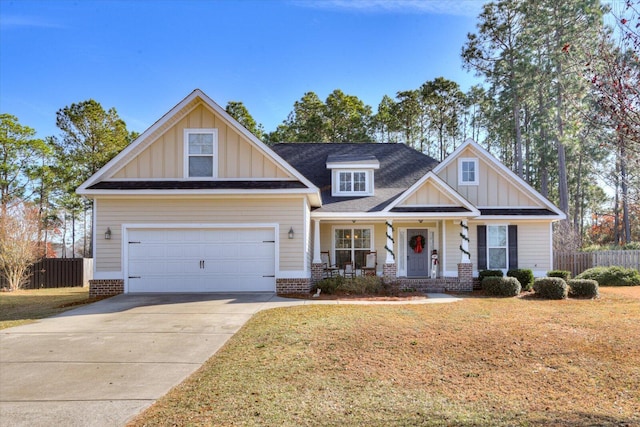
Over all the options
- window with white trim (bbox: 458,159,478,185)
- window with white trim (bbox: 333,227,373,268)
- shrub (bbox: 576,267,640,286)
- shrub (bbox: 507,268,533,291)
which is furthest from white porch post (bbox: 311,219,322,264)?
shrub (bbox: 576,267,640,286)

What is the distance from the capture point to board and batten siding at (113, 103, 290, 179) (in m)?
14.0

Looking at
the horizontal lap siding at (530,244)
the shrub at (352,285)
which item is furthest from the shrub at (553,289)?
the shrub at (352,285)

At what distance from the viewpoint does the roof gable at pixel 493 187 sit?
57.4 feet

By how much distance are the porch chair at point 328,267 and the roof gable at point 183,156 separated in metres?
4.32

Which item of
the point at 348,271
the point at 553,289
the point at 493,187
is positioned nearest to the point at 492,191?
the point at 493,187

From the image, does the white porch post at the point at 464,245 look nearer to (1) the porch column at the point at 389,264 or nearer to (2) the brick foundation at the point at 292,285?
(1) the porch column at the point at 389,264

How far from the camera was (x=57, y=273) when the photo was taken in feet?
75.9

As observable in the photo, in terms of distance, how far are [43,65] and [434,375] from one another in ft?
63.9

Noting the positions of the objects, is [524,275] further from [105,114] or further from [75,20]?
[105,114]

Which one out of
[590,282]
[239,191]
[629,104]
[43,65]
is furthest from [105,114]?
[629,104]

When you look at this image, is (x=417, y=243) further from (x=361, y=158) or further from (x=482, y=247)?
(x=361, y=158)

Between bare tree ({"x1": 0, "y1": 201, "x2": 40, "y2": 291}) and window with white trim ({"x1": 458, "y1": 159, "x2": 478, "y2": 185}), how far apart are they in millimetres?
20148

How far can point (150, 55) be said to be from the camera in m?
17.0

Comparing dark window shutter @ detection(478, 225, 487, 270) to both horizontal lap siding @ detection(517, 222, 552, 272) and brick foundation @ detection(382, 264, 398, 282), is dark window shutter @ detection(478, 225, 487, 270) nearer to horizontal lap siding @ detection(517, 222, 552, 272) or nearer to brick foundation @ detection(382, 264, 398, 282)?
horizontal lap siding @ detection(517, 222, 552, 272)
